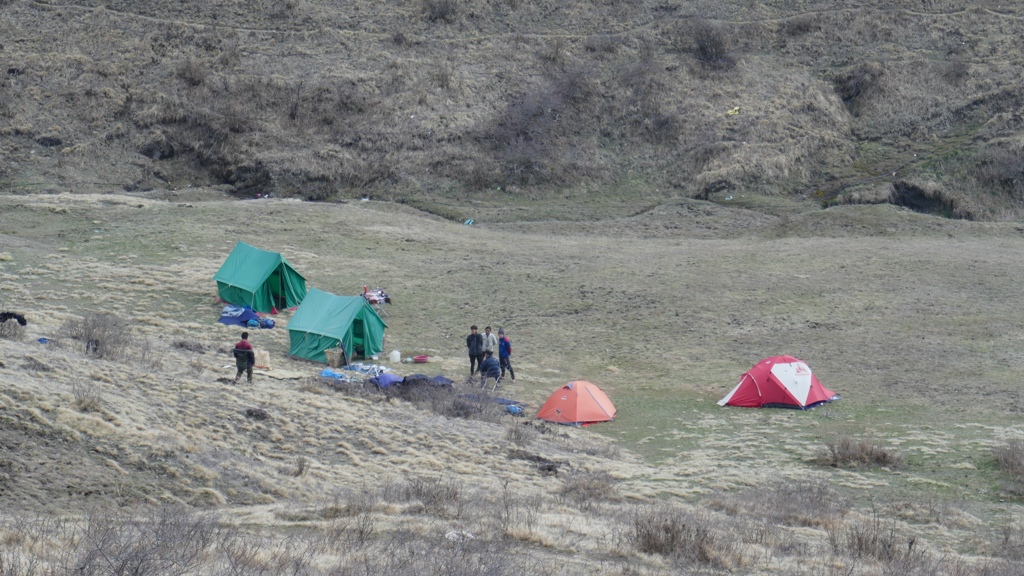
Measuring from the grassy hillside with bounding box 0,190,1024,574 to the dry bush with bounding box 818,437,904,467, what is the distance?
45mm

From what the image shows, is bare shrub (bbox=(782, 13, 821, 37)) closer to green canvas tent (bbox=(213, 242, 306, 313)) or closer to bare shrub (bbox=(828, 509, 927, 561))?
→ green canvas tent (bbox=(213, 242, 306, 313))

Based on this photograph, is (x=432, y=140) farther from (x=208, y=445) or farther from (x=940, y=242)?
(x=208, y=445)

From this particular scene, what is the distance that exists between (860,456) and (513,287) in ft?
45.5

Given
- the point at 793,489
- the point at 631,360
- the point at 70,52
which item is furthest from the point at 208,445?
the point at 70,52

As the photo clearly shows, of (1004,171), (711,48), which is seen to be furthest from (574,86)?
(1004,171)

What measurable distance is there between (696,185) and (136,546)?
37301 mm

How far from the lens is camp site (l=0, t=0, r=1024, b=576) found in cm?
1013

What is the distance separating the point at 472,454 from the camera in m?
14.1

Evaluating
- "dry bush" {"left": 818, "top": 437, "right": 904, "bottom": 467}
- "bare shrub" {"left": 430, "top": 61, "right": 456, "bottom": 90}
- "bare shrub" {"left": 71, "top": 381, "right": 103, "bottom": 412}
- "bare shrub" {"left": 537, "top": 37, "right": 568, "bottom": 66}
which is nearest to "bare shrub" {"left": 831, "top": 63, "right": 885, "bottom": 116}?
"bare shrub" {"left": 537, "top": 37, "right": 568, "bottom": 66}

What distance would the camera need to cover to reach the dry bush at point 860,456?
14422mm

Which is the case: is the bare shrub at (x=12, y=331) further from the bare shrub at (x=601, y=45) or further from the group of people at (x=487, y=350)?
the bare shrub at (x=601, y=45)

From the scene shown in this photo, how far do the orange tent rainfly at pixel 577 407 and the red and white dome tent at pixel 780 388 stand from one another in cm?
256

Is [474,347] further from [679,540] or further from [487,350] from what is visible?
[679,540]

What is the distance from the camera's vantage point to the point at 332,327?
20.6 metres
